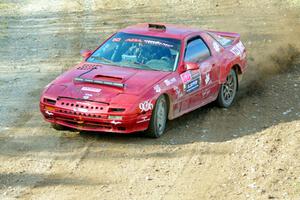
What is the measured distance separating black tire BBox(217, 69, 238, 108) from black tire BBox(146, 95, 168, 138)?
1.81 meters

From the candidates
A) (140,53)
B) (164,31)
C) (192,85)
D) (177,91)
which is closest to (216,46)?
(164,31)

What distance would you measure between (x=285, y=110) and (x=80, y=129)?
3.90 m

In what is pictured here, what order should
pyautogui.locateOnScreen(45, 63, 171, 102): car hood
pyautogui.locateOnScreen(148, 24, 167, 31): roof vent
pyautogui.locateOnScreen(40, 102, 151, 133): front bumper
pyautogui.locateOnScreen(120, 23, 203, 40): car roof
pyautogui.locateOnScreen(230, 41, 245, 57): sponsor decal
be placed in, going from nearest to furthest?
1. pyautogui.locateOnScreen(40, 102, 151, 133): front bumper
2. pyautogui.locateOnScreen(45, 63, 171, 102): car hood
3. pyautogui.locateOnScreen(120, 23, 203, 40): car roof
4. pyautogui.locateOnScreen(148, 24, 167, 31): roof vent
5. pyautogui.locateOnScreen(230, 41, 245, 57): sponsor decal

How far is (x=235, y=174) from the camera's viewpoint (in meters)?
8.88

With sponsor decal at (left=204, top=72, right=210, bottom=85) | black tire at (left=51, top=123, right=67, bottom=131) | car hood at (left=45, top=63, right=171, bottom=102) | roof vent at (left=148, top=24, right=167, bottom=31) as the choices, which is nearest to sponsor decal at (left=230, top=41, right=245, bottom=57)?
sponsor decal at (left=204, top=72, right=210, bottom=85)

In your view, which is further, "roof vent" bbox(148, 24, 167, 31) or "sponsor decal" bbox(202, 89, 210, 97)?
"roof vent" bbox(148, 24, 167, 31)

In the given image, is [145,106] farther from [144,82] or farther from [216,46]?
[216,46]

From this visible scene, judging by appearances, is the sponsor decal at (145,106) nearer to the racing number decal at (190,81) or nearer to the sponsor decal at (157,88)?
the sponsor decal at (157,88)

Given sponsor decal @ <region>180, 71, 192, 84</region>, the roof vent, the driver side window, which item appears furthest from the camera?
the roof vent

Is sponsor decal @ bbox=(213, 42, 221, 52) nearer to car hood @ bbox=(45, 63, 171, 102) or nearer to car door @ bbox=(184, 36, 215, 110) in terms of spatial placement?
car door @ bbox=(184, 36, 215, 110)

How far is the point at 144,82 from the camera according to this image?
33.6ft

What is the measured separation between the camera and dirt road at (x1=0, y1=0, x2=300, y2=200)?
8.37 metres

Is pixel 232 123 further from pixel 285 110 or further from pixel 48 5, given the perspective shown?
pixel 48 5

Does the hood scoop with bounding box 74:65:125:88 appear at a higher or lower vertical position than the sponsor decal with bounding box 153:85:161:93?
higher
